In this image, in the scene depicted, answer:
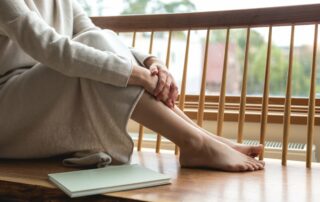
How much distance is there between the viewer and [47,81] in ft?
2.95

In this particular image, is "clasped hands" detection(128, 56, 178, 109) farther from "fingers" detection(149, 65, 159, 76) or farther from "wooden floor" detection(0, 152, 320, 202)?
"wooden floor" detection(0, 152, 320, 202)

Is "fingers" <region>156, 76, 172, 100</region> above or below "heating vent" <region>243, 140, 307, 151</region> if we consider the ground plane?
above

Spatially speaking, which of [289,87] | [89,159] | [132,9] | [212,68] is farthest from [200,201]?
[132,9]

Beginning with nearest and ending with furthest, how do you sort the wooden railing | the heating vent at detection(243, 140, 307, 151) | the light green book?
the light green book, the wooden railing, the heating vent at detection(243, 140, 307, 151)

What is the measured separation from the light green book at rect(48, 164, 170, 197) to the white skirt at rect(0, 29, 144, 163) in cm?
9

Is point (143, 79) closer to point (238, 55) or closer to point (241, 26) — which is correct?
point (241, 26)

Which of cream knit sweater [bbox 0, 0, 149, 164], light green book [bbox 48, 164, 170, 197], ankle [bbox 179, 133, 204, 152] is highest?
cream knit sweater [bbox 0, 0, 149, 164]

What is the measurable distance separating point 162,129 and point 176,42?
992mm

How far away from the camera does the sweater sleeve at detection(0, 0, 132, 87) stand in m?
0.84

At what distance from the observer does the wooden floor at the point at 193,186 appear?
69cm

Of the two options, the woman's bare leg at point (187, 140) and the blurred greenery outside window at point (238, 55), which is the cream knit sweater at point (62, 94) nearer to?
the woman's bare leg at point (187, 140)

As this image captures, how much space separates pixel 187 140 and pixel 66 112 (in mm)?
311

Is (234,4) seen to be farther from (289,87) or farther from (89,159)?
(89,159)

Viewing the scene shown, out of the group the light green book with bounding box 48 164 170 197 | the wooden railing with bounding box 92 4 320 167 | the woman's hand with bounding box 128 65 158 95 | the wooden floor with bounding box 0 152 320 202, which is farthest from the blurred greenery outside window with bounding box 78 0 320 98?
the light green book with bounding box 48 164 170 197
